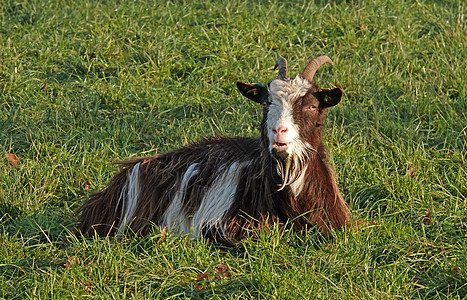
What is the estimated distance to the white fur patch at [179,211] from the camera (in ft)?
18.5

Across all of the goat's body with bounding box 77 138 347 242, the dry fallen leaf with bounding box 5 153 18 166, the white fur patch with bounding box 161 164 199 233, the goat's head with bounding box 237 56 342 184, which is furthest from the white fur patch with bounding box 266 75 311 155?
the dry fallen leaf with bounding box 5 153 18 166

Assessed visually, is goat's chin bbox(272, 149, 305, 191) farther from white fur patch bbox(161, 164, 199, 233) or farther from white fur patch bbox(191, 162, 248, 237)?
white fur patch bbox(161, 164, 199, 233)

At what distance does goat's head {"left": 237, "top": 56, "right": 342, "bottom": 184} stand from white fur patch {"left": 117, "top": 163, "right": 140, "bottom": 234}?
3.85 feet

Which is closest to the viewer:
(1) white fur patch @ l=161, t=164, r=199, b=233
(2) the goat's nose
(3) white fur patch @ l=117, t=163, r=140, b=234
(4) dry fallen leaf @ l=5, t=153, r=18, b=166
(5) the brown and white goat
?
(2) the goat's nose

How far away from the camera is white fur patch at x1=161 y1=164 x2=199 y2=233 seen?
18.5 feet

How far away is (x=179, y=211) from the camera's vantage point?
566 centimetres

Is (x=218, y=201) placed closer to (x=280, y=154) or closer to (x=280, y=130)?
(x=280, y=154)

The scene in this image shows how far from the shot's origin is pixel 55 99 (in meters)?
7.98

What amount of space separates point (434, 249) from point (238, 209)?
135 cm

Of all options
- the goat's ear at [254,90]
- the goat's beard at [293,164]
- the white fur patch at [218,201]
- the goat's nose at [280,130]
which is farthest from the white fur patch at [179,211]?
the goat's nose at [280,130]

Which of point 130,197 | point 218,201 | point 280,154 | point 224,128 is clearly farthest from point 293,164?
point 224,128

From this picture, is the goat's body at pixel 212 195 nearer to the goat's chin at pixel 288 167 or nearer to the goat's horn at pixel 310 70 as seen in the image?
the goat's chin at pixel 288 167

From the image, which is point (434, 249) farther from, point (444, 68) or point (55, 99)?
point (55, 99)

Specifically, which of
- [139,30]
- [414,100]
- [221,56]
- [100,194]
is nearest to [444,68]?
[414,100]
